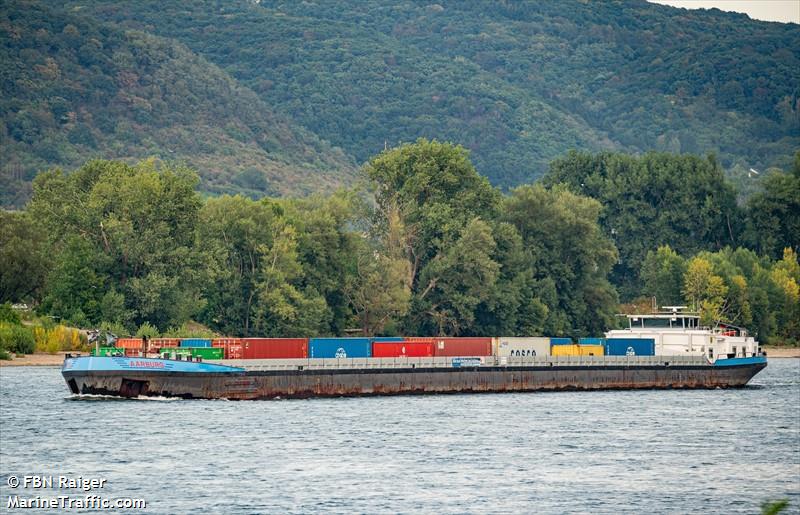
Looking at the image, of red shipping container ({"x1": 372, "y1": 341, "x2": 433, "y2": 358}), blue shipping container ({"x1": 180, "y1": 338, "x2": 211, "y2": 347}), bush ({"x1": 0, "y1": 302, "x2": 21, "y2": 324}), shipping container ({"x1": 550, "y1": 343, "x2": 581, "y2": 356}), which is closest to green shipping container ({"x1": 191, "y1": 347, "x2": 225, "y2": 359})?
blue shipping container ({"x1": 180, "y1": 338, "x2": 211, "y2": 347})

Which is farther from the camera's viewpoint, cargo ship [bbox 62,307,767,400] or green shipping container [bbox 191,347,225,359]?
green shipping container [bbox 191,347,225,359]

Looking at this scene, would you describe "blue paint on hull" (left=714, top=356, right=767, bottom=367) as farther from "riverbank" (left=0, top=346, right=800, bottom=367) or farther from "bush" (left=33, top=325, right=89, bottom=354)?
"riverbank" (left=0, top=346, right=800, bottom=367)

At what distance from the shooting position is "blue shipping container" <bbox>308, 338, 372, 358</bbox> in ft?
329

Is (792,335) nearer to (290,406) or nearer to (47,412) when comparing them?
(290,406)

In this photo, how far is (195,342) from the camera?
102 metres

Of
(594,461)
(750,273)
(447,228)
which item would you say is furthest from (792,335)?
(594,461)

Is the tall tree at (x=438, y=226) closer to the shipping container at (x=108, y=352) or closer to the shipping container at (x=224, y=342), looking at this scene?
the shipping container at (x=224, y=342)

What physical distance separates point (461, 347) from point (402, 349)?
4896mm

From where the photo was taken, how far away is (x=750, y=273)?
184125mm

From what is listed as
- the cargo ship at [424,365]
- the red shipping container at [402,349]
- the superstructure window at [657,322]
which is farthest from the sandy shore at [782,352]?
the red shipping container at [402,349]

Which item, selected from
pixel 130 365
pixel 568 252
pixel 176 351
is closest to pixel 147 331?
pixel 176 351

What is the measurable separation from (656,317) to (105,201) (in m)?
49.5

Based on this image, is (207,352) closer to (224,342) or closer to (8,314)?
(224,342)
